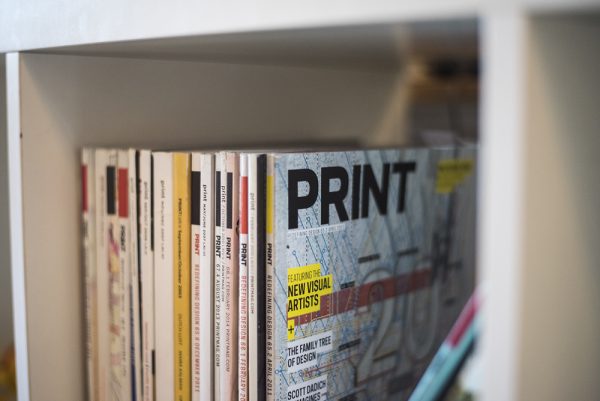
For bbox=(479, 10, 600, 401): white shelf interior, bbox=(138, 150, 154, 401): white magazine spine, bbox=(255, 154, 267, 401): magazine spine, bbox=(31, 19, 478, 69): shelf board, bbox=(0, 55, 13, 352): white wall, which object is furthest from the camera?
bbox=(0, 55, 13, 352): white wall

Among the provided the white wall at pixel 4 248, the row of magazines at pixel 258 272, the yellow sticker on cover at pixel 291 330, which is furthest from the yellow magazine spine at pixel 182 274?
the white wall at pixel 4 248

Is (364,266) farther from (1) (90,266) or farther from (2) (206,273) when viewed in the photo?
(1) (90,266)

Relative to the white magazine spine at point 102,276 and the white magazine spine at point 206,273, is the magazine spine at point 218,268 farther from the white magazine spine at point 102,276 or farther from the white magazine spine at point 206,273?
the white magazine spine at point 102,276

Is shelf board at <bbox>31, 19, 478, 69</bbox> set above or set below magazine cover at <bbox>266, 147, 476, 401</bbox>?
above

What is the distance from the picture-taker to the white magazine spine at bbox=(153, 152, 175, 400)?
0.68 metres

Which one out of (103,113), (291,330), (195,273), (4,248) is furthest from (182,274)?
(4,248)

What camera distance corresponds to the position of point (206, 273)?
25.7 inches

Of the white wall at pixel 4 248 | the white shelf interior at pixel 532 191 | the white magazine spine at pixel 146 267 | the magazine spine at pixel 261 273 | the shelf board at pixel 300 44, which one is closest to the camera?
the white shelf interior at pixel 532 191

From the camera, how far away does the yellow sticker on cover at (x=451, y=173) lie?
0.88m

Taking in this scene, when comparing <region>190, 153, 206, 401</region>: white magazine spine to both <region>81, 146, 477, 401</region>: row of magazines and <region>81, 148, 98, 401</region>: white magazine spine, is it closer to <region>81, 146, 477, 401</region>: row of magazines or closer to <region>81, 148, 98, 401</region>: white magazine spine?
<region>81, 146, 477, 401</region>: row of magazines

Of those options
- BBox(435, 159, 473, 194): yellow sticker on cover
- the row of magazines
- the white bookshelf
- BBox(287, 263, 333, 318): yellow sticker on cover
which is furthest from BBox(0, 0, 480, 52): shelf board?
BBox(435, 159, 473, 194): yellow sticker on cover

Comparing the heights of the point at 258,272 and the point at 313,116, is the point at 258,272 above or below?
below

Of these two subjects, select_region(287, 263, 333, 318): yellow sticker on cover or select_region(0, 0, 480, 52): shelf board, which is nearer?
select_region(0, 0, 480, 52): shelf board

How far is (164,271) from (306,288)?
0.49ft
